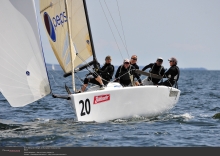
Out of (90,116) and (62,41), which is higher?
(62,41)

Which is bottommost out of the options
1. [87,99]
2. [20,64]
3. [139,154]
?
[139,154]

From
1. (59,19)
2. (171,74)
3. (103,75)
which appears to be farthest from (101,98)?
(171,74)

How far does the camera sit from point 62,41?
12836 millimetres

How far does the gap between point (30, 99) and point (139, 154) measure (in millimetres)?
3940

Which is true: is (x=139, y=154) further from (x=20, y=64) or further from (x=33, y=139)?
(x=20, y=64)

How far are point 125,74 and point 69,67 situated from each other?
4.78ft

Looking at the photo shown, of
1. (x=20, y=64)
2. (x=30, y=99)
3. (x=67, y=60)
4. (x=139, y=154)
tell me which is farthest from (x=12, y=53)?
(x=139, y=154)

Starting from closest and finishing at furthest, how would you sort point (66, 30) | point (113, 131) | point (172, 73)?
1. point (113, 131)
2. point (66, 30)
3. point (172, 73)

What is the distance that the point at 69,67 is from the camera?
13055 millimetres

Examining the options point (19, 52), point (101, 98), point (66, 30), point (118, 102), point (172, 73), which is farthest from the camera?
point (172, 73)

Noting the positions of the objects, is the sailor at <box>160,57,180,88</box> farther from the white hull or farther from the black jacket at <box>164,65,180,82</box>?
the white hull

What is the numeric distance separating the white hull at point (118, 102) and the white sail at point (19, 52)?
1.04m

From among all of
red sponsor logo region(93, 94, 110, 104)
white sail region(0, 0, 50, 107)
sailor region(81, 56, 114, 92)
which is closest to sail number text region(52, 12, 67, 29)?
white sail region(0, 0, 50, 107)

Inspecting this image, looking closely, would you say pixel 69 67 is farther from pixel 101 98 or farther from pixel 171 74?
pixel 171 74
